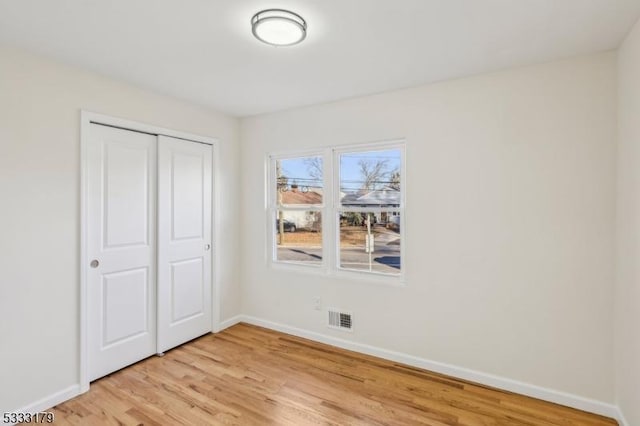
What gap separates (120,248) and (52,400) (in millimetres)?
1169

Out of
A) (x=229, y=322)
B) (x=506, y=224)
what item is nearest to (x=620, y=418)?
(x=506, y=224)

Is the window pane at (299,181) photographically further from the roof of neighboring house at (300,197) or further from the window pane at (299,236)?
the window pane at (299,236)

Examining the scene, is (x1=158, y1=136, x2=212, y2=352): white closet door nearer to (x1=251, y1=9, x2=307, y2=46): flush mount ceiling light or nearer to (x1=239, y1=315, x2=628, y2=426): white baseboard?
(x1=239, y1=315, x2=628, y2=426): white baseboard

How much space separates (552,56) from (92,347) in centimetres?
415

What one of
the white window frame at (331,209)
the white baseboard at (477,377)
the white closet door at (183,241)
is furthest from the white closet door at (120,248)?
the white baseboard at (477,377)

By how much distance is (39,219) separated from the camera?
7.45 feet

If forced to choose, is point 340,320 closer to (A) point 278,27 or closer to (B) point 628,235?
(B) point 628,235

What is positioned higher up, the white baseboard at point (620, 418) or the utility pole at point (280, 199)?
the utility pole at point (280, 199)

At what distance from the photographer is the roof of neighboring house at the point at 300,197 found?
11.6 feet

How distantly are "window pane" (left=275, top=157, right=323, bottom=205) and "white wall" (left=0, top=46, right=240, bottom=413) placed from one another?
68.7 inches

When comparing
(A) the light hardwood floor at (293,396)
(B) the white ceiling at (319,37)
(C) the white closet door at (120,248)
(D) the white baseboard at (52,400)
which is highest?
(B) the white ceiling at (319,37)

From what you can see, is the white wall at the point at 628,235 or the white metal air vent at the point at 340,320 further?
the white metal air vent at the point at 340,320

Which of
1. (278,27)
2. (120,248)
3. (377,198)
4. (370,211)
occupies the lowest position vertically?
(120,248)

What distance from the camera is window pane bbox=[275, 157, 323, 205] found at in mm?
3516
